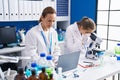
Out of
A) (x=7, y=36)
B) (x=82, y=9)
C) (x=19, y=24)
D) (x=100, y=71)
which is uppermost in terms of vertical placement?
(x=82, y=9)

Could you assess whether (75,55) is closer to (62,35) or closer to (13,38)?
(13,38)

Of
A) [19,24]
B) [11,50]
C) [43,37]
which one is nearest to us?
[43,37]

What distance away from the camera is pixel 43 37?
6.74 feet

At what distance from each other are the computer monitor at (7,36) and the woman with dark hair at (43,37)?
1004 millimetres

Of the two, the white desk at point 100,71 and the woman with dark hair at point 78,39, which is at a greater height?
the woman with dark hair at point 78,39

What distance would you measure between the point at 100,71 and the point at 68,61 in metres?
0.34

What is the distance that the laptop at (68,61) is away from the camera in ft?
5.39

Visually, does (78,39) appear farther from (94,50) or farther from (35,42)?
(35,42)

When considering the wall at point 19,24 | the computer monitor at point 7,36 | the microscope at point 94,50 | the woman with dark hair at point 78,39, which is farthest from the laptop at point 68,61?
the wall at point 19,24

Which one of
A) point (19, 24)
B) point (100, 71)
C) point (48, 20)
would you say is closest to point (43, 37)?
point (48, 20)

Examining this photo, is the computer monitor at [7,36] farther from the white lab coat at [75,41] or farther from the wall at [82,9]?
the wall at [82,9]

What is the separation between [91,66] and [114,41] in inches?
72.3

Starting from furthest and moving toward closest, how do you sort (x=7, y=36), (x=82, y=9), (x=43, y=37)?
(x=82, y=9)
(x=7, y=36)
(x=43, y=37)

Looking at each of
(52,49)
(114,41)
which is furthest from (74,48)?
(114,41)
